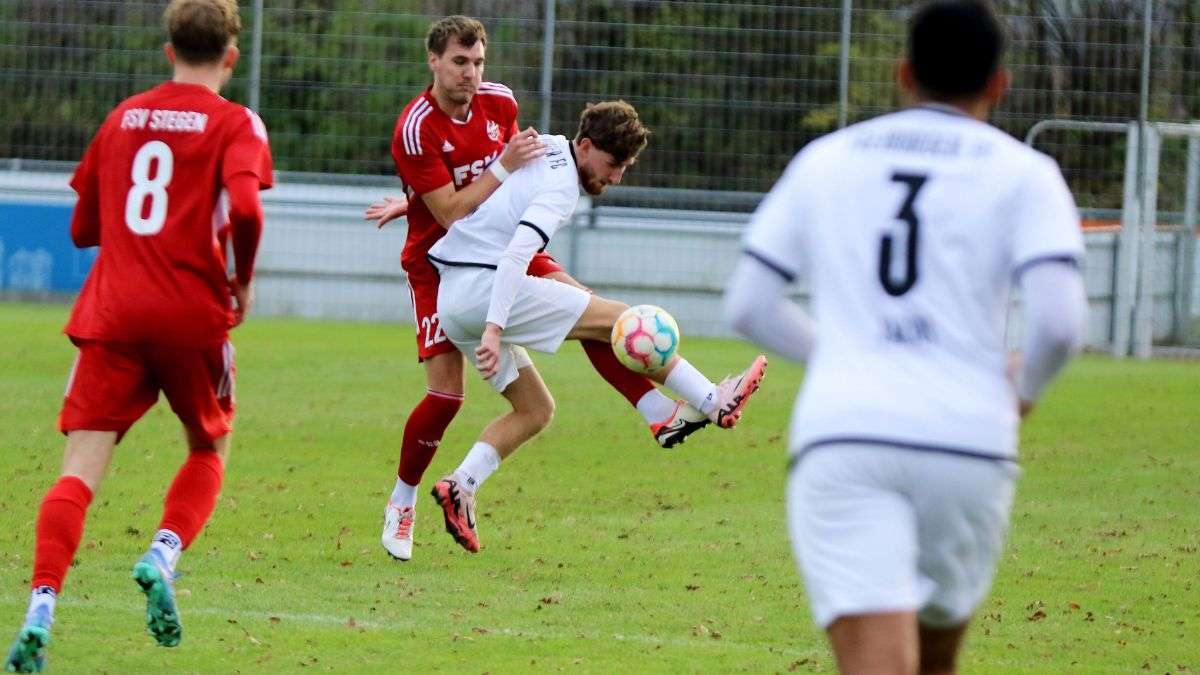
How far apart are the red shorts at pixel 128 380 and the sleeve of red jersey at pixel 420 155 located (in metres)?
2.26

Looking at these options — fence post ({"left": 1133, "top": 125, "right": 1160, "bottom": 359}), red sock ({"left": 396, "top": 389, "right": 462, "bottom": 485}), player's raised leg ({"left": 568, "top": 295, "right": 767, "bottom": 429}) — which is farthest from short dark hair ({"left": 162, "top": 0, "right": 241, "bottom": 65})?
fence post ({"left": 1133, "top": 125, "right": 1160, "bottom": 359})

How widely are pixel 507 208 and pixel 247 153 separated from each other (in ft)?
7.73

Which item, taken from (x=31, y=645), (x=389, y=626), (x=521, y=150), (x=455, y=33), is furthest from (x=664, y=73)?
(x=31, y=645)

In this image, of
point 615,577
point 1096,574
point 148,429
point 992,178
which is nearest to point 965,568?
→ point 992,178

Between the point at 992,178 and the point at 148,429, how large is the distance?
8.45 meters

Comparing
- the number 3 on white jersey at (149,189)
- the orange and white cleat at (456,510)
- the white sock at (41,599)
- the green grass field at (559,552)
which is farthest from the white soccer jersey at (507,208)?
the white sock at (41,599)

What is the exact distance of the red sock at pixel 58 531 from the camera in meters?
5.00

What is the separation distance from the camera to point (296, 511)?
8203 millimetres

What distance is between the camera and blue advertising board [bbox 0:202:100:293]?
18578 millimetres

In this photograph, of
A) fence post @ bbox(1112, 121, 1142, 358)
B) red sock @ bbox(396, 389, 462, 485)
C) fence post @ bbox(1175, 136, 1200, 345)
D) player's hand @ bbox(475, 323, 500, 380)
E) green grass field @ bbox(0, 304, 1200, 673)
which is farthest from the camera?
fence post @ bbox(1175, 136, 1200, 345)

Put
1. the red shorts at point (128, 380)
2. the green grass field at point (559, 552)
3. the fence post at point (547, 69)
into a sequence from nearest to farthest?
the red shorts at point (128, 380) → the green grass field at point (559, 552) → the fence post at point (547, 69)

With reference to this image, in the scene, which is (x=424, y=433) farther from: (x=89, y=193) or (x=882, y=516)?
(x=882, y=516)

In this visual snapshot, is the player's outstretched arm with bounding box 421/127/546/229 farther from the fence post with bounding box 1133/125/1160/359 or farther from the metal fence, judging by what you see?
the fence post with bounding box 1133/125/1160/359

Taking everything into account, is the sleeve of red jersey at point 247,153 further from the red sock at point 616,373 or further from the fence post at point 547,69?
the fence post at point 547,69
